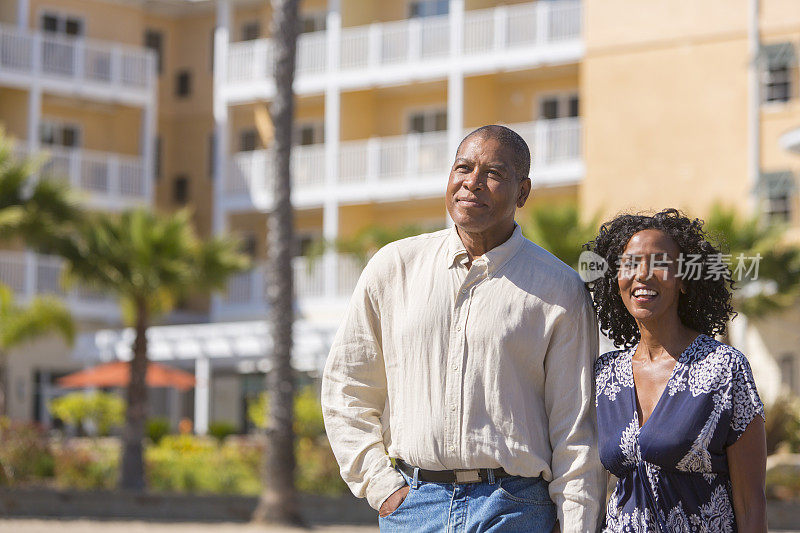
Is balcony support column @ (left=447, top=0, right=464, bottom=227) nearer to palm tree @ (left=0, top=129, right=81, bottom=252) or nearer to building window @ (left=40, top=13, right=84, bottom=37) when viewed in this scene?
building window @ (left=40, top=13, right=84, bottom=37)

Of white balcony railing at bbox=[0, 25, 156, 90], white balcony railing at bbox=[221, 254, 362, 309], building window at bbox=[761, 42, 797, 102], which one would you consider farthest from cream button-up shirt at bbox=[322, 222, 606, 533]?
white balcony railing at bbox=[0, 25, 156, 90]

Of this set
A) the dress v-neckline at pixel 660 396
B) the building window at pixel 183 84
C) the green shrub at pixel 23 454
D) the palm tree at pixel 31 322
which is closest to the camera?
the dress v-neckline at pixel 660 396

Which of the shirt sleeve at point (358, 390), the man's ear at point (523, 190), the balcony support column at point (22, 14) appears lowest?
the shirt sleeve at point (358, 390)

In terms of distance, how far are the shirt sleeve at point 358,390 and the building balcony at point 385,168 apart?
1086 inches

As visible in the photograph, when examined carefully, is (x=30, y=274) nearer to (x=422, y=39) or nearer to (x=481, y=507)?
(x=422, y=39)

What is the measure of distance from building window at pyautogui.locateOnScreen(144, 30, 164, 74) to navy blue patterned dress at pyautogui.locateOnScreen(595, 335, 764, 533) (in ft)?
132

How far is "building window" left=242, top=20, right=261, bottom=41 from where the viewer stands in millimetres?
40088

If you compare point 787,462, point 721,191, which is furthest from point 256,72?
point 787,462

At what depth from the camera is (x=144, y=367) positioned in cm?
2239

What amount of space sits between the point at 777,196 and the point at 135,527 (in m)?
17.8

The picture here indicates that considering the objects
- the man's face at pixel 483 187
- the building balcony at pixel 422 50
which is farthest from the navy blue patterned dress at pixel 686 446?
the building balcony at pixel 422 50

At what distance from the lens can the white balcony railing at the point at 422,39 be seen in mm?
33406

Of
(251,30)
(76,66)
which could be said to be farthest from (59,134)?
(251,30)

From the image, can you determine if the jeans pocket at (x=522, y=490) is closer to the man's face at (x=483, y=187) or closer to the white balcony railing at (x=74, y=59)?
the man's face at (x=483, y=187)
